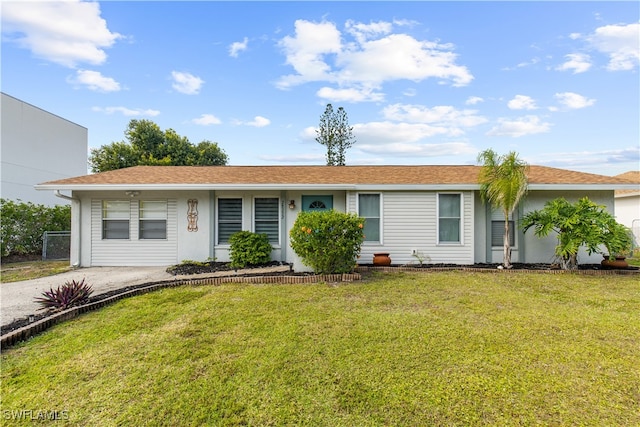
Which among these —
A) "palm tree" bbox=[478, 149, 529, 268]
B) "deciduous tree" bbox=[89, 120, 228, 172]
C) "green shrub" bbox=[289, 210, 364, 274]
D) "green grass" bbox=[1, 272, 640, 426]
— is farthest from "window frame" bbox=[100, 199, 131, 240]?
"deciduous tree" bbox=[89, 120, 228, 172]

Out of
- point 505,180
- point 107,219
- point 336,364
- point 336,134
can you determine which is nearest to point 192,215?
point 107,219

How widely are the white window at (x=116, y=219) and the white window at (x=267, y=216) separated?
13.0 ft

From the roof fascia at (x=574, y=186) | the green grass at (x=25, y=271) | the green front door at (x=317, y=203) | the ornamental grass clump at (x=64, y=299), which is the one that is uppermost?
the roof fascia at (x=574, y=186)

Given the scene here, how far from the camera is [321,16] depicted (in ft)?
36.5

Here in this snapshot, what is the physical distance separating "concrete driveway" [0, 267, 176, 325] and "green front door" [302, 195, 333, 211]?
4.28 m

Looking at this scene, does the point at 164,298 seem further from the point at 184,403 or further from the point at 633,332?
the point at 633,332

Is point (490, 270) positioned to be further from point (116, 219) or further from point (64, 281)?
point (116, 219)

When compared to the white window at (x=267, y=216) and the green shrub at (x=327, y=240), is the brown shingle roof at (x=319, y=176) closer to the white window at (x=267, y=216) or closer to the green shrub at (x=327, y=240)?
the white window at (x=267, y=216)

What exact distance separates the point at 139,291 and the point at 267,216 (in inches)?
170

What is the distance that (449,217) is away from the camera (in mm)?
9211

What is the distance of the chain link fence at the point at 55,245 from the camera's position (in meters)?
11.3

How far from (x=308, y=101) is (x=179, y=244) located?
1097 centimetres

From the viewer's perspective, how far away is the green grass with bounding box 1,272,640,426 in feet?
8.15

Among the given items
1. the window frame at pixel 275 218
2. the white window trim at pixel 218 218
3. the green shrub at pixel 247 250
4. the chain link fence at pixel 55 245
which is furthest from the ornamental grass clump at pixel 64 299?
the chain link fence at pixel 55 245
